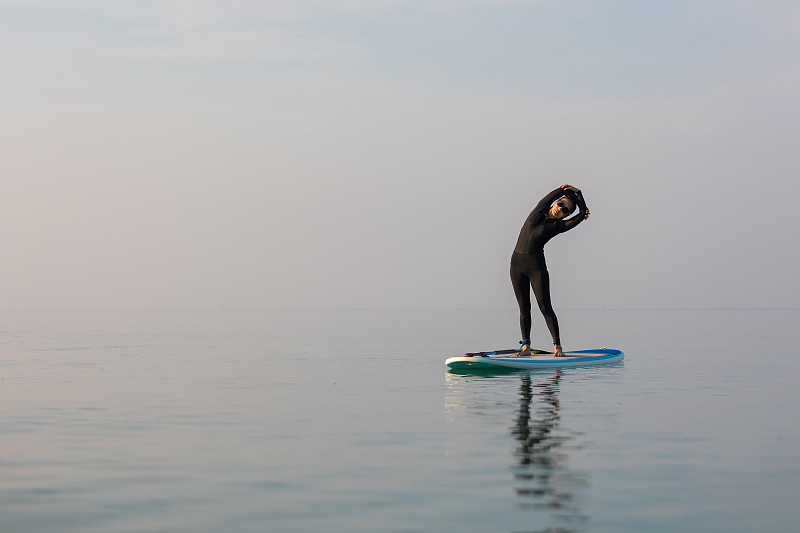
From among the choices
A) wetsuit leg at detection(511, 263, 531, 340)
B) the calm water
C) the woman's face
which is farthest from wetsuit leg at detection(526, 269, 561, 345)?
the calm water

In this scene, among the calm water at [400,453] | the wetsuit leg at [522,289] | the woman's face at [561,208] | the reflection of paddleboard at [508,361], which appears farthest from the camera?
the wetsuit leg at [522,289]

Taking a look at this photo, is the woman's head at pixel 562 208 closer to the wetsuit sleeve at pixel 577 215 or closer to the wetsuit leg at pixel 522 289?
the wetsuit sleeve at pixel 577 215

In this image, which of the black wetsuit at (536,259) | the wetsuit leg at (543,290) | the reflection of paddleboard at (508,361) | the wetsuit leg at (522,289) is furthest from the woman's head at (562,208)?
the reflection of paddleboard at (508,361)

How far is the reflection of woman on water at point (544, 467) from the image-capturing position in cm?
755

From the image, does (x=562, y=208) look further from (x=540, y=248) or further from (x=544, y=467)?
(x=544, y=467)

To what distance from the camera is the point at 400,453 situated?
1019cm

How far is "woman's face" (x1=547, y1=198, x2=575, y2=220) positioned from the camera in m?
21.0

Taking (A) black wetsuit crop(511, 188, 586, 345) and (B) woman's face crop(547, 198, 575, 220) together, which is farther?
(A) black wetsuit crop(511, 188, 586, 345)

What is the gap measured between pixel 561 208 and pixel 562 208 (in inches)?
0.8

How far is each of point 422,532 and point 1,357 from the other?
24.9 metres

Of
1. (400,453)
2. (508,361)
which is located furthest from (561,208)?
(400,453)

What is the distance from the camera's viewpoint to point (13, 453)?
34.0ft

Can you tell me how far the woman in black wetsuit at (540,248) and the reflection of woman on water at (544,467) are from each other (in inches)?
285

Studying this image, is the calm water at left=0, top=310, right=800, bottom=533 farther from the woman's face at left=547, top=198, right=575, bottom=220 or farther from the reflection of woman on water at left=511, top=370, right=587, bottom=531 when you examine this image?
the woman's face at left=547, top=198, right=575, bottom=220
